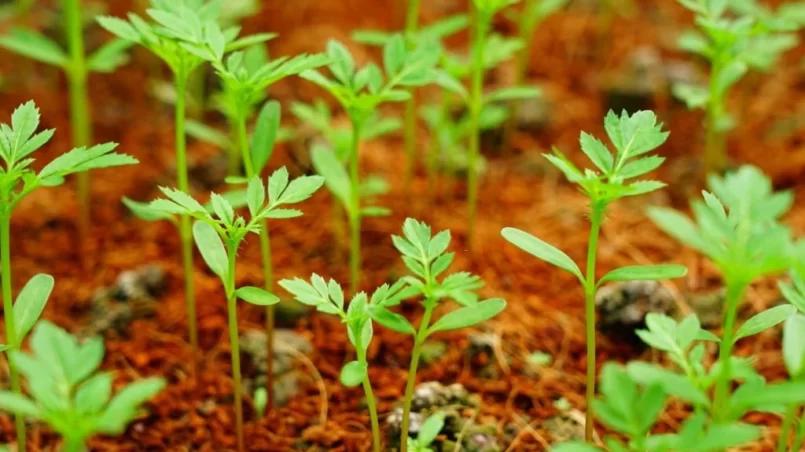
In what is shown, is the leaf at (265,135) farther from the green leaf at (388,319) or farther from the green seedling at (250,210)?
the green leaf at (388,319)

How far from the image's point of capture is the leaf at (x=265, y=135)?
5.74ft

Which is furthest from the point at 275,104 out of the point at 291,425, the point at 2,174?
the point at 291,425

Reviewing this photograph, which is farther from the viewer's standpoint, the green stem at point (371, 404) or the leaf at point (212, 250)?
the leaf at point (212, 250)

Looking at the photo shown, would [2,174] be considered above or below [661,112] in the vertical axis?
below

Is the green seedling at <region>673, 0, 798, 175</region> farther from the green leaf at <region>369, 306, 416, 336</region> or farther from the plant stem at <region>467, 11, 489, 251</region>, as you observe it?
the green leaf at <region>369, 306, 416, 336</region>

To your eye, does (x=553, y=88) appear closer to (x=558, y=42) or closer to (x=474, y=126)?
(x=558, y=42)

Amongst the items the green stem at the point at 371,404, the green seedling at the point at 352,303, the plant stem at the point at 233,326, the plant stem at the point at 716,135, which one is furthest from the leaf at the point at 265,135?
the plant stem at the point at 716,135

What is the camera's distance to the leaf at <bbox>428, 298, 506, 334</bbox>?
1480 millimetres

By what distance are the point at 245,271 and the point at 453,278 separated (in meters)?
0.99

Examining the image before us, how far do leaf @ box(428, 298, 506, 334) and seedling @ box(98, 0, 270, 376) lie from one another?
2.00 feet

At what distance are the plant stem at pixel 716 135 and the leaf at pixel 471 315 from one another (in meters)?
1.04

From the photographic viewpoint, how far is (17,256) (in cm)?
240

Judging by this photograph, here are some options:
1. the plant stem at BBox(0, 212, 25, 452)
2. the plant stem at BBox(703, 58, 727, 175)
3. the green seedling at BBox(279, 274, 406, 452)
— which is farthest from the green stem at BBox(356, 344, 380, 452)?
the plant stem at BBox(703, 58, 727, 175)

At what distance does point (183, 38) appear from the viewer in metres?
1.54
